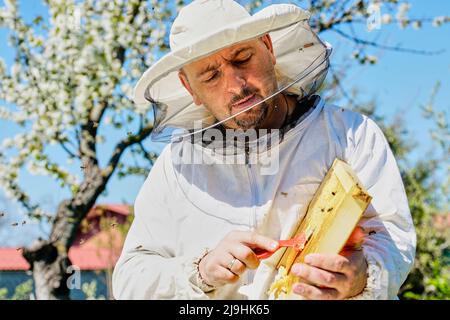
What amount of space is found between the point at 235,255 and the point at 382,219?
0.34 m

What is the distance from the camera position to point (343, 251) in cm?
118

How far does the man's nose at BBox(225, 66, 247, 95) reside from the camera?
1.40 meters

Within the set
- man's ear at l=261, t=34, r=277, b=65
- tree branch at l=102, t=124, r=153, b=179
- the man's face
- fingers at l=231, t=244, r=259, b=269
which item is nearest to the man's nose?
the man's face

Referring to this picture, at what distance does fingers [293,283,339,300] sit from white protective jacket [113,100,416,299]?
143mm

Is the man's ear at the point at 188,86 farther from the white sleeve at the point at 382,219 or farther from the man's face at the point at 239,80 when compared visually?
the white sleeve at the point at 382,219

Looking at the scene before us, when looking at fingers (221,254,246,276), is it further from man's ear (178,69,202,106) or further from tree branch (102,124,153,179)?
tree branch (102,124,153,179)

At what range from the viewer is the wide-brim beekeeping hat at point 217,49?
1386 mm

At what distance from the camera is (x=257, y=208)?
1.40 meters

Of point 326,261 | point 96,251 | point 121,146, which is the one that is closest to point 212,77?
point 326,261

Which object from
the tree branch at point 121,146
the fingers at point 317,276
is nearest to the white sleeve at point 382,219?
the fingers at point 317,276

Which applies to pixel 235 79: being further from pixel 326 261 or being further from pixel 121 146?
pixel 121 146

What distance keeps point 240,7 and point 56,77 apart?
4.57 metres

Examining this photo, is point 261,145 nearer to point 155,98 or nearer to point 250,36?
point 250,36
